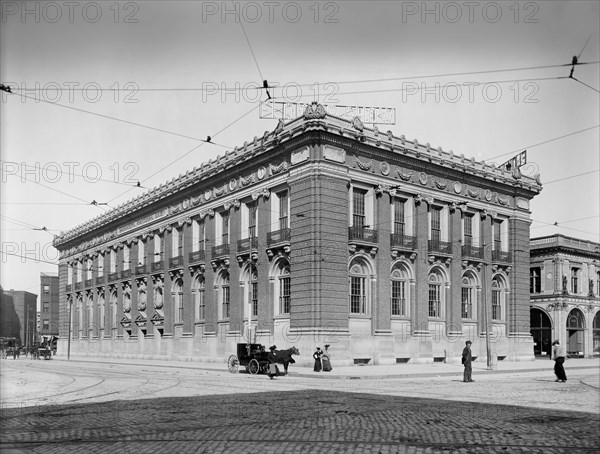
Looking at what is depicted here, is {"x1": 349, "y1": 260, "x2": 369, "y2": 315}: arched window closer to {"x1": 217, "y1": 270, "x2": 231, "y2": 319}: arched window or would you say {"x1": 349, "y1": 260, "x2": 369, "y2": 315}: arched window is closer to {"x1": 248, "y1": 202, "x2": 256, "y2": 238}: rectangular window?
{"x1": 248, "y1": 202, "x2": 256, "y2": 238}: rectangular window

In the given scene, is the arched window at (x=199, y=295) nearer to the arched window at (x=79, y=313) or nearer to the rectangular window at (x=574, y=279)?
the arched window at (x=79, y=313)

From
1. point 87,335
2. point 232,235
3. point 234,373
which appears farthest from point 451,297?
point 87,335

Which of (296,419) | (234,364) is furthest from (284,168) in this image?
(296,419)

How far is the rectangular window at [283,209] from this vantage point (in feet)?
125

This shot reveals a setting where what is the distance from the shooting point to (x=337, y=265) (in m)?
35.5

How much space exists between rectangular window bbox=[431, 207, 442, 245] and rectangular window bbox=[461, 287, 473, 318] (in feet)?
15.1

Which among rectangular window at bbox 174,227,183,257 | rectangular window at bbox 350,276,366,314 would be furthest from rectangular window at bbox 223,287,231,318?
rectangular window at bbox 350,276,366,314

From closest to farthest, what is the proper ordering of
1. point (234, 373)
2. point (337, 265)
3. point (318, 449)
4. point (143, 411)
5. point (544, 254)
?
point (318, 449)
point (143, 411)
point (234, 373)
point (337, 265)
point (544, 254)

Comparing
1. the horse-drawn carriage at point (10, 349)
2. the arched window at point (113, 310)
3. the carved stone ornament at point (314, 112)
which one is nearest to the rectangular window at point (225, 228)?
the carved stone ornament at point (314, 112)

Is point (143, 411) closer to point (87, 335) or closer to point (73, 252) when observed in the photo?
point (87, 335)

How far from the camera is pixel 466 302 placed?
146ft

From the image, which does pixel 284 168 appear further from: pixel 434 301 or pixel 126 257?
pixel 126 257

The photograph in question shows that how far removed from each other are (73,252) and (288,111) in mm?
43494

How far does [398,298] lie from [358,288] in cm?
369
